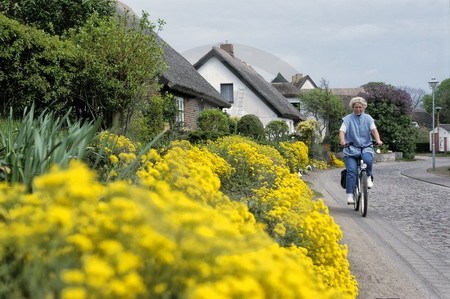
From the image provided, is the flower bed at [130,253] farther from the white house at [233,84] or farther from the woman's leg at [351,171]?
the white house at [233,84]

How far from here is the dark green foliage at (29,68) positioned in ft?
28.9

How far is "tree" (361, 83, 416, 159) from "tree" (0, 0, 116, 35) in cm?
2963

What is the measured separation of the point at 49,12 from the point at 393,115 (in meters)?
31.8

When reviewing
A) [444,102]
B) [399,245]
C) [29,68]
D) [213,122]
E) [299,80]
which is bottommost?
[399,245]

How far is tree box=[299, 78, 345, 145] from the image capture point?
136 ft

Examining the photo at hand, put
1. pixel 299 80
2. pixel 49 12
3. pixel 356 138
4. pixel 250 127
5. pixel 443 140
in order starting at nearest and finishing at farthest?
pixel 356 138 → pixel 49 12 → pixel 250 127 → pixel 299 80 → pixel 443 140

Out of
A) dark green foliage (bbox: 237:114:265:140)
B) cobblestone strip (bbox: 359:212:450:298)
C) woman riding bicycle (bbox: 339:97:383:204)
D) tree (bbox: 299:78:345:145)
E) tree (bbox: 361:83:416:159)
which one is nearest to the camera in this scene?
cobblestone strip (bbox: 359:212:450:298)

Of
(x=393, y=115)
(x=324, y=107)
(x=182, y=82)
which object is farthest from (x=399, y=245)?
(x=324, y=107)

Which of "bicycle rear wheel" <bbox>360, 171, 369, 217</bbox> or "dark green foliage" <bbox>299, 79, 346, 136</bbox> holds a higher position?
"dark green foliage" <bbox>299, 79, 346, 136</bbox>

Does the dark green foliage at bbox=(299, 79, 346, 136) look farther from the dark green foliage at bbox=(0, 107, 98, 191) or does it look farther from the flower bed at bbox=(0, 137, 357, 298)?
the flower bed at bbox=(0, 137, 357, 298)

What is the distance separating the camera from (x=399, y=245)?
20.1ft

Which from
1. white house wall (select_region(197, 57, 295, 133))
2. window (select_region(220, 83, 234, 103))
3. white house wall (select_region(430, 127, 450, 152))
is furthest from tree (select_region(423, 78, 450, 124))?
window (select_region(220, 83, 234, 103))

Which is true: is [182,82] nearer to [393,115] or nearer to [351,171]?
[351,171]

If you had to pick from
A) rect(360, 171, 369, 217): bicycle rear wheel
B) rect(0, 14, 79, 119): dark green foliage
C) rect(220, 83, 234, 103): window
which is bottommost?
rect(360, 171, 369, 217): bicycle rear wheel
